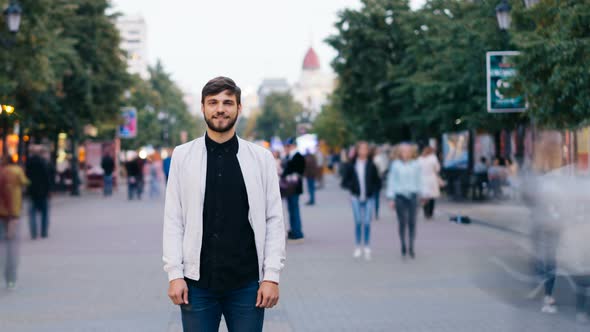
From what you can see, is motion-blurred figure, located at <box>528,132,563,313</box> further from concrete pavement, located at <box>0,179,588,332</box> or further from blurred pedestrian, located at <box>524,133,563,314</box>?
concrete pavement, located at <box>0,179,588,332</box>

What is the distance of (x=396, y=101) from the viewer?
1513 inches

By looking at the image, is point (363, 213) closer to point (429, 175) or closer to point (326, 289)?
point (326, 289)

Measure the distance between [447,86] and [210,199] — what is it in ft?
78.6

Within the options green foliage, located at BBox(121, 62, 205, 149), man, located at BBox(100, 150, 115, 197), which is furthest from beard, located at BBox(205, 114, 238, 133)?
green foliage, located at BBox(121, 62, 205, 149)

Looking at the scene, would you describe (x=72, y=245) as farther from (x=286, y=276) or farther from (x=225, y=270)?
(x=225, y=270)

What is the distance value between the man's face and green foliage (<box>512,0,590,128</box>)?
41.7ft

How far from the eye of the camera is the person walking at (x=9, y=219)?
11.4 meters

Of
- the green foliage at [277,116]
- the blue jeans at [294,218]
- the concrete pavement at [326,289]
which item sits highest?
the green foliage at [277,116]

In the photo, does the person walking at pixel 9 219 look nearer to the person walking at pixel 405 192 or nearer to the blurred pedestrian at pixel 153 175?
the person walking at pixel 405 192

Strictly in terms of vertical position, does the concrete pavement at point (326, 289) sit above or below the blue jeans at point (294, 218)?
below

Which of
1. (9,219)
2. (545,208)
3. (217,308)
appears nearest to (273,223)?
(217,308)

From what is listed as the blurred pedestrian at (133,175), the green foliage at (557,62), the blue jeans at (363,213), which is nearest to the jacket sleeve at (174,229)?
the blue jeans at (363,213)

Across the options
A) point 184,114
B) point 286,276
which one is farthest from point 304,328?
point 184,114

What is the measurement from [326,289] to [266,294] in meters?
6.86
